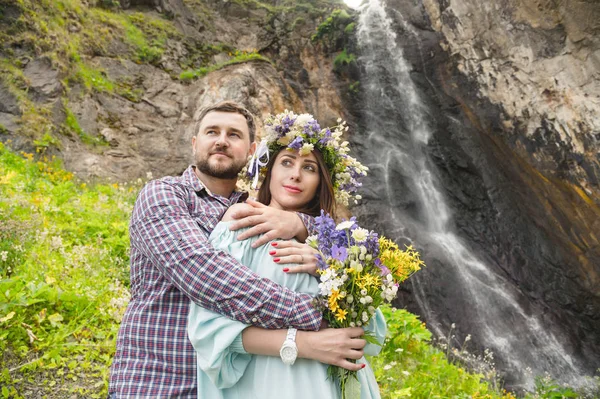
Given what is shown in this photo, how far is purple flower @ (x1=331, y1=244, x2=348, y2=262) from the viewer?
1992 millimetres

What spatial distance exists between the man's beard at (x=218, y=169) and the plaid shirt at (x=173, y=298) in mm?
486

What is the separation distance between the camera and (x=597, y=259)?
10.7 metres

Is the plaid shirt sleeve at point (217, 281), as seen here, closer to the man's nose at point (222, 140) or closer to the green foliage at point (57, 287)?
the man's nose at point (222, 140)

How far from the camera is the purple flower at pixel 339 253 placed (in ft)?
6.54

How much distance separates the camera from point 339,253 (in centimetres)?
202

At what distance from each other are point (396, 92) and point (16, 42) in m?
11.5

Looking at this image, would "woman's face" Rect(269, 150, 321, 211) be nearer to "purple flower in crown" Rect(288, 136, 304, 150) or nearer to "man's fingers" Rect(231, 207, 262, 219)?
"purple flower in crown" Rect(288, 136, 304, 150)

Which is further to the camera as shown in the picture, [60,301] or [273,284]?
[60,301]

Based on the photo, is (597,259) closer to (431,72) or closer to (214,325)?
(431,72)

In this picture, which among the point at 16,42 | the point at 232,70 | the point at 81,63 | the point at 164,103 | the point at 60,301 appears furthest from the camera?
the point at 232,70

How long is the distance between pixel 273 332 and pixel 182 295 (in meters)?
0.58

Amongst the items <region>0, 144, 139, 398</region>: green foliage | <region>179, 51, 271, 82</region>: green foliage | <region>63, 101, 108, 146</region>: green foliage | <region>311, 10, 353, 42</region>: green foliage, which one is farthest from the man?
<region>311, 10, 353, 42</region>: green foliage

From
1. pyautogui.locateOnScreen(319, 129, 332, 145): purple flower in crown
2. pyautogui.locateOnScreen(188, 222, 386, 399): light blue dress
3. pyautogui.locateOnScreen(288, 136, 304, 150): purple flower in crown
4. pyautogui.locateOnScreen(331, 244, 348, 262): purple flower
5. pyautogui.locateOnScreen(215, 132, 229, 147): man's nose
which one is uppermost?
pyautogui.locateOnScreen(215, 132, 229, 147): man's nose

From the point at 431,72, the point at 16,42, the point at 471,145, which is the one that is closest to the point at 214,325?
the point at 16,42
